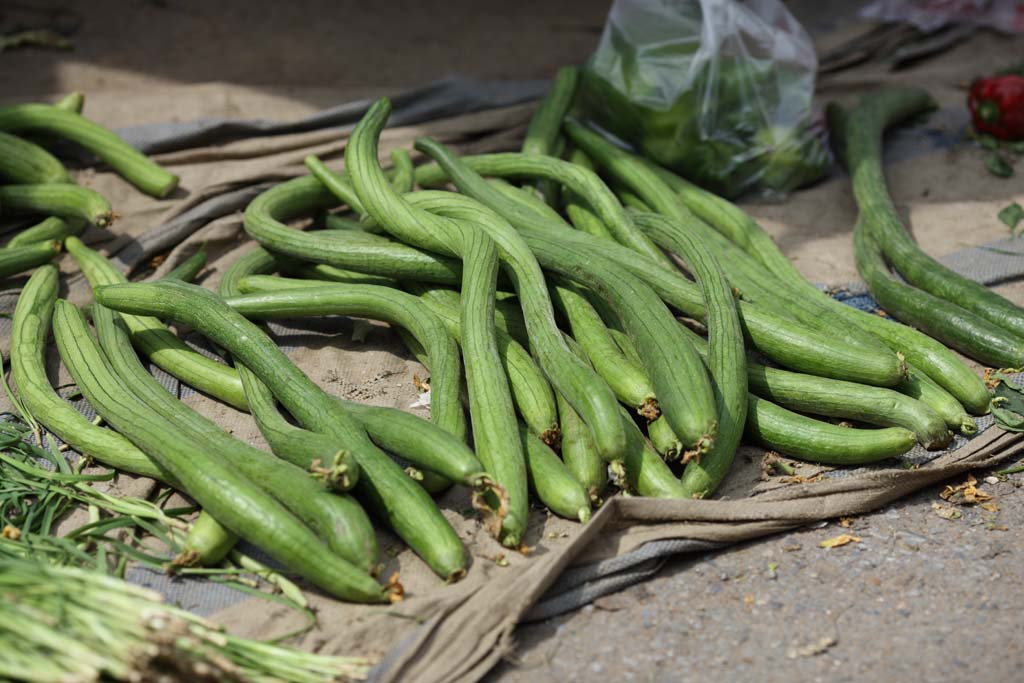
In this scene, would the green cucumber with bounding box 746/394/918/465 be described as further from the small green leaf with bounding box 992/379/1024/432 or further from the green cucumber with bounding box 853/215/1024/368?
the green cucumber with bounding box 853/215/1024/368

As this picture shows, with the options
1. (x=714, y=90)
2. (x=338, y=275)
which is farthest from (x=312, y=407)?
(x=714, y=90)

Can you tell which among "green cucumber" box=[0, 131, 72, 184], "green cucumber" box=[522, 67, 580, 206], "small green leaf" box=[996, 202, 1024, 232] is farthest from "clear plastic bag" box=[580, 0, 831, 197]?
"green cucumber" box=[0, 131, 72, 184]

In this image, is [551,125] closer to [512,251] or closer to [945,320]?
[512,251]

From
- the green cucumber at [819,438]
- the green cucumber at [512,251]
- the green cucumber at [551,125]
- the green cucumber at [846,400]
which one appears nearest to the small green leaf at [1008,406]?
the green cucumber at [846,400]

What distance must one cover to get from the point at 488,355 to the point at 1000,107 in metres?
4.45

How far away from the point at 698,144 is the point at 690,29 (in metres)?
0.67

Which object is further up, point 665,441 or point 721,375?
point 721,375

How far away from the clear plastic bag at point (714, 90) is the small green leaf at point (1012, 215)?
109cm

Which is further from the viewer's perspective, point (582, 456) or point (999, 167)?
point (999, 167)

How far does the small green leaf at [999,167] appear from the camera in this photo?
20.3 feet

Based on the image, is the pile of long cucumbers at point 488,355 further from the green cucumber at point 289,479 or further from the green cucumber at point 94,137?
the green cucumber at point 94,137

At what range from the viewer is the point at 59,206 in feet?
17.3

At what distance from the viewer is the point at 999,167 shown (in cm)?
622

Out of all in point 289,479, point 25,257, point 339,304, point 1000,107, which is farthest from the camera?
point 1000,107
